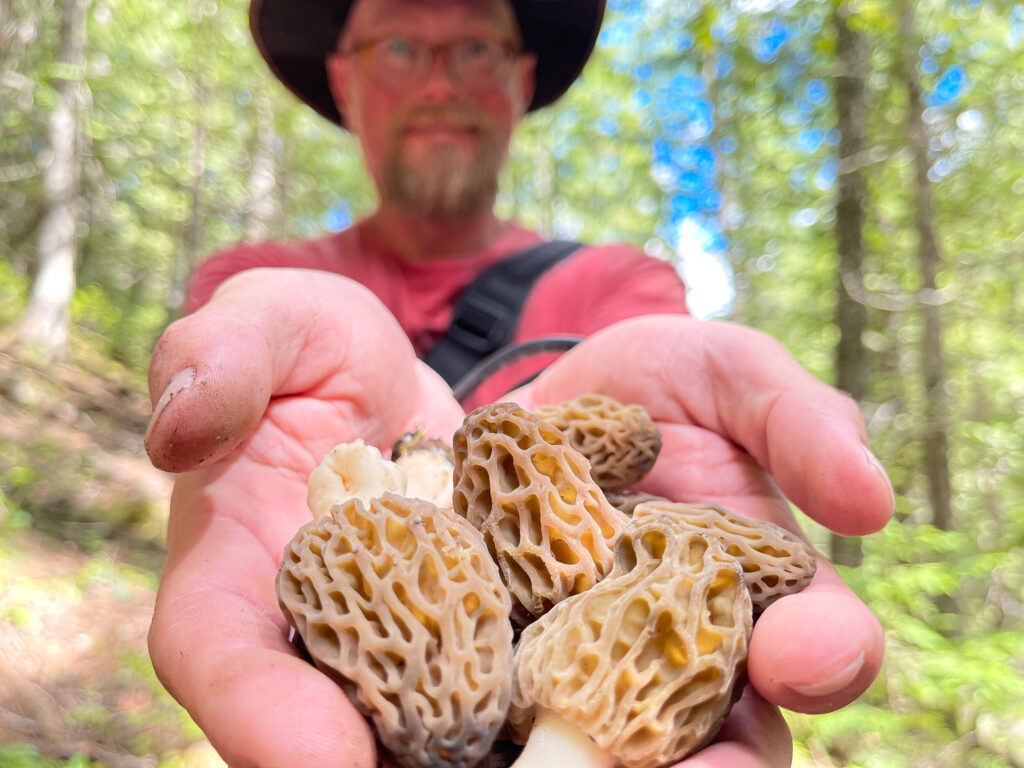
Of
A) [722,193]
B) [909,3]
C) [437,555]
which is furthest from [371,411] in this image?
[722,193]

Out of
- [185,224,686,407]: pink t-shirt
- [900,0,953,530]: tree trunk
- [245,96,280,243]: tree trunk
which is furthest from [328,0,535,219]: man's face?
[245,96,280,243]: tree trunk

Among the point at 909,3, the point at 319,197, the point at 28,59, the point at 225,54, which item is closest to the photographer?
the point at 909,3

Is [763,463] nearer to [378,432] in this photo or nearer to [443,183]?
[378,432]

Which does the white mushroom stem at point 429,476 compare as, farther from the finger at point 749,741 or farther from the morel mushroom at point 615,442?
the finger at point 749,741

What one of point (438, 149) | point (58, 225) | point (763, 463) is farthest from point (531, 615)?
point (58, 225)

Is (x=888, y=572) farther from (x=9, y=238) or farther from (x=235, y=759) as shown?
(x=9, y=238)

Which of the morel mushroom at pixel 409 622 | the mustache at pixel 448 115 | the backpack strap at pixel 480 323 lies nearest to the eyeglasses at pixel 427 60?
the mustache at pixel 448 115
